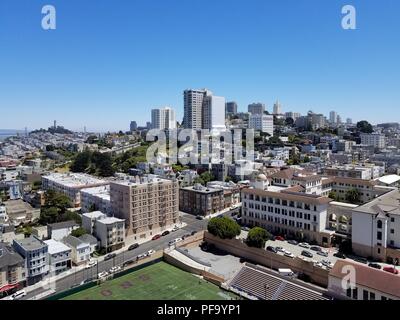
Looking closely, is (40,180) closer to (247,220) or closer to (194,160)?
(194,160)

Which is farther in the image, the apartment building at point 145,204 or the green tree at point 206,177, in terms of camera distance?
the green tree at point 206,177

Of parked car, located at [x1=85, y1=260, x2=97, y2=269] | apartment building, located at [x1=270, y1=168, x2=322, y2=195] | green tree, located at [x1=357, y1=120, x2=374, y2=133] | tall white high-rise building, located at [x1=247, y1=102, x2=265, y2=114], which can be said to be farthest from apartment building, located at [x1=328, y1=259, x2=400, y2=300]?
tall white high-rise building, located at [x1=247, y1=102, x2=265, y2=114]

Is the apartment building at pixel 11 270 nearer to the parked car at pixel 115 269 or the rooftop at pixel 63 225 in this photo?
the parked car at pixel 115 269

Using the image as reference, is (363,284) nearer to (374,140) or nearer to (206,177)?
(206,177)

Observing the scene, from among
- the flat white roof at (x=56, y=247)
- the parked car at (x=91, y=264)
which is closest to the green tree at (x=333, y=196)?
the parked car at (x=91, y=264)
